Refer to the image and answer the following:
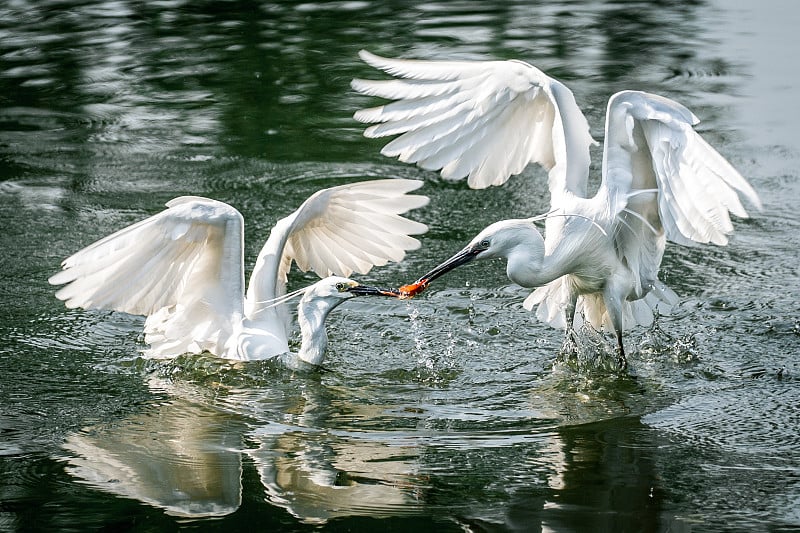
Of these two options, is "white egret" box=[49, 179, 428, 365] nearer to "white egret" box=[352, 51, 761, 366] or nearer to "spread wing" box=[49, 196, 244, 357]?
"spread wing" box=[49, 196, 244, 357]

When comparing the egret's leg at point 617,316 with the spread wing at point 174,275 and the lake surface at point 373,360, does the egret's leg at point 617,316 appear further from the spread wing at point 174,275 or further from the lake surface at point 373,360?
the spread wing at point 174,275

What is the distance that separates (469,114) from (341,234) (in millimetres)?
1016

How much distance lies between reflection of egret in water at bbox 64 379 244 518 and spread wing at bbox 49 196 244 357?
573 mm

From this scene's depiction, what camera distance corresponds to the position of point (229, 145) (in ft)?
33.0

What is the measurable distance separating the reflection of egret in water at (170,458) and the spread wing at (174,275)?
573 mm

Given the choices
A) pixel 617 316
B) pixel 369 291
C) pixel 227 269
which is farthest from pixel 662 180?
pixel 227 269

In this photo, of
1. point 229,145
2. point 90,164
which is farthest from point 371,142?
point 90,164

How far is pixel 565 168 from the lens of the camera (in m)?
6.50

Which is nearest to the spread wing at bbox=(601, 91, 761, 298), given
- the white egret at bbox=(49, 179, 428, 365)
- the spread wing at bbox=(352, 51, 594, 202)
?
the spread wing at bbox=(352, 51, 594, 202)

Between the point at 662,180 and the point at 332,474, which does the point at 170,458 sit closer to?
the point at 332,474

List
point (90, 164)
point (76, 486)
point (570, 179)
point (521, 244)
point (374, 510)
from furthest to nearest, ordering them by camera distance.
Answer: point (90, 164) < point (570, 179) < point (521, 244) < point (76, 486) < point (374, 510)

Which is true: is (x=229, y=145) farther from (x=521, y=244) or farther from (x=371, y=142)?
(x=521, y=244)

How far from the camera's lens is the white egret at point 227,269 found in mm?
6176

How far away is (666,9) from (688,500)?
1073cm
